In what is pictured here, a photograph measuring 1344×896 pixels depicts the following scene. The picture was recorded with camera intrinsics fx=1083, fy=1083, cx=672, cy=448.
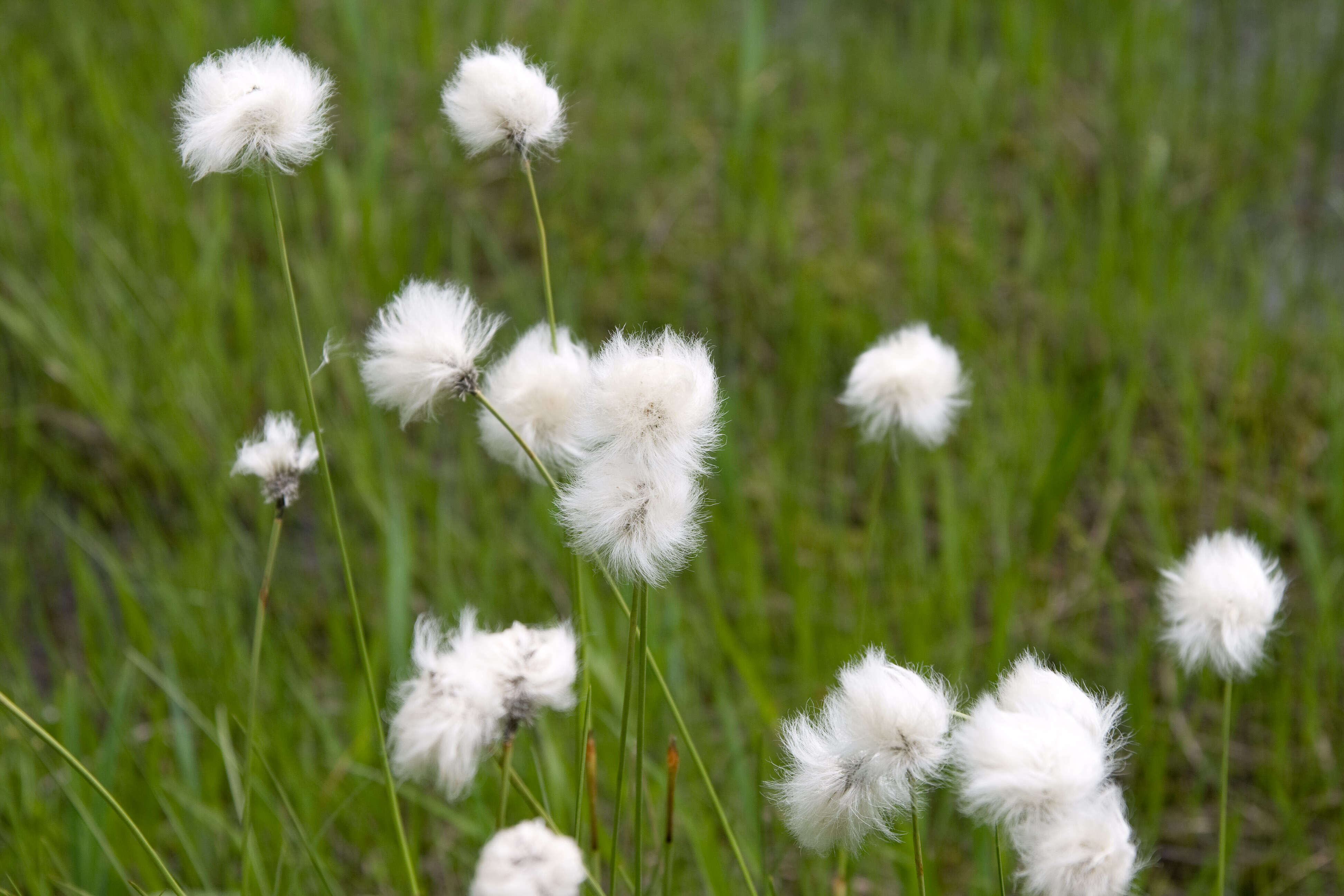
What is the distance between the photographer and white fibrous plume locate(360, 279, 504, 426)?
86 cm

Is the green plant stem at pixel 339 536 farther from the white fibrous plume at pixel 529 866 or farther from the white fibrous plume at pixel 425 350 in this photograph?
the white fibrous plume at pixel 529 866

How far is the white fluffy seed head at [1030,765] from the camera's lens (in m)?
0.66

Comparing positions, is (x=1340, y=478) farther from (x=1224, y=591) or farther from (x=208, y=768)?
(x=208, y=768)

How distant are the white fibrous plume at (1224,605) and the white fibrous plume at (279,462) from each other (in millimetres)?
824

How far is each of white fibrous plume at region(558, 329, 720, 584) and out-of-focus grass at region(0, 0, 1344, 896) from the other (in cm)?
47

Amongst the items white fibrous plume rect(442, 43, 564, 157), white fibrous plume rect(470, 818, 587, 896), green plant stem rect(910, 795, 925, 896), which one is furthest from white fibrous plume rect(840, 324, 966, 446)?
white fibrous plume rect(470, 818, 587, 896)

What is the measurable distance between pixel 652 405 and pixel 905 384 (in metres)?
0.57

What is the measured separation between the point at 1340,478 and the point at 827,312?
1.25 metres

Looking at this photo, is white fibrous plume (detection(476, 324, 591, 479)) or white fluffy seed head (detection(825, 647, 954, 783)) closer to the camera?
white fluffy seed head (detection(825, 647, 954, 783))

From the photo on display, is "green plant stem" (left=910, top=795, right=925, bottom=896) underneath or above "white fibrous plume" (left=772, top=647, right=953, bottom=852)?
underneath

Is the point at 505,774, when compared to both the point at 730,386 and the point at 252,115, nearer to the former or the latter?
the point at 252,115

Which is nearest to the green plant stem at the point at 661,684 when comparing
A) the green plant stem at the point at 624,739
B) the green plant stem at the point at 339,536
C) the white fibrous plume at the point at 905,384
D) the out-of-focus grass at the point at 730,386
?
the green plant stem at the point at 624,739

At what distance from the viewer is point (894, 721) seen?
72cm

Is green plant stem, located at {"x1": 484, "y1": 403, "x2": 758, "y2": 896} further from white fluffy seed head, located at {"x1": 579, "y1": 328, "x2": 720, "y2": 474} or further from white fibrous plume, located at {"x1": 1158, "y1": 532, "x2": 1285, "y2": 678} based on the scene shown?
white fibrous plume, located at {"x1": 1158, "y1": 532, "x2": 1285, "y2": 678}
